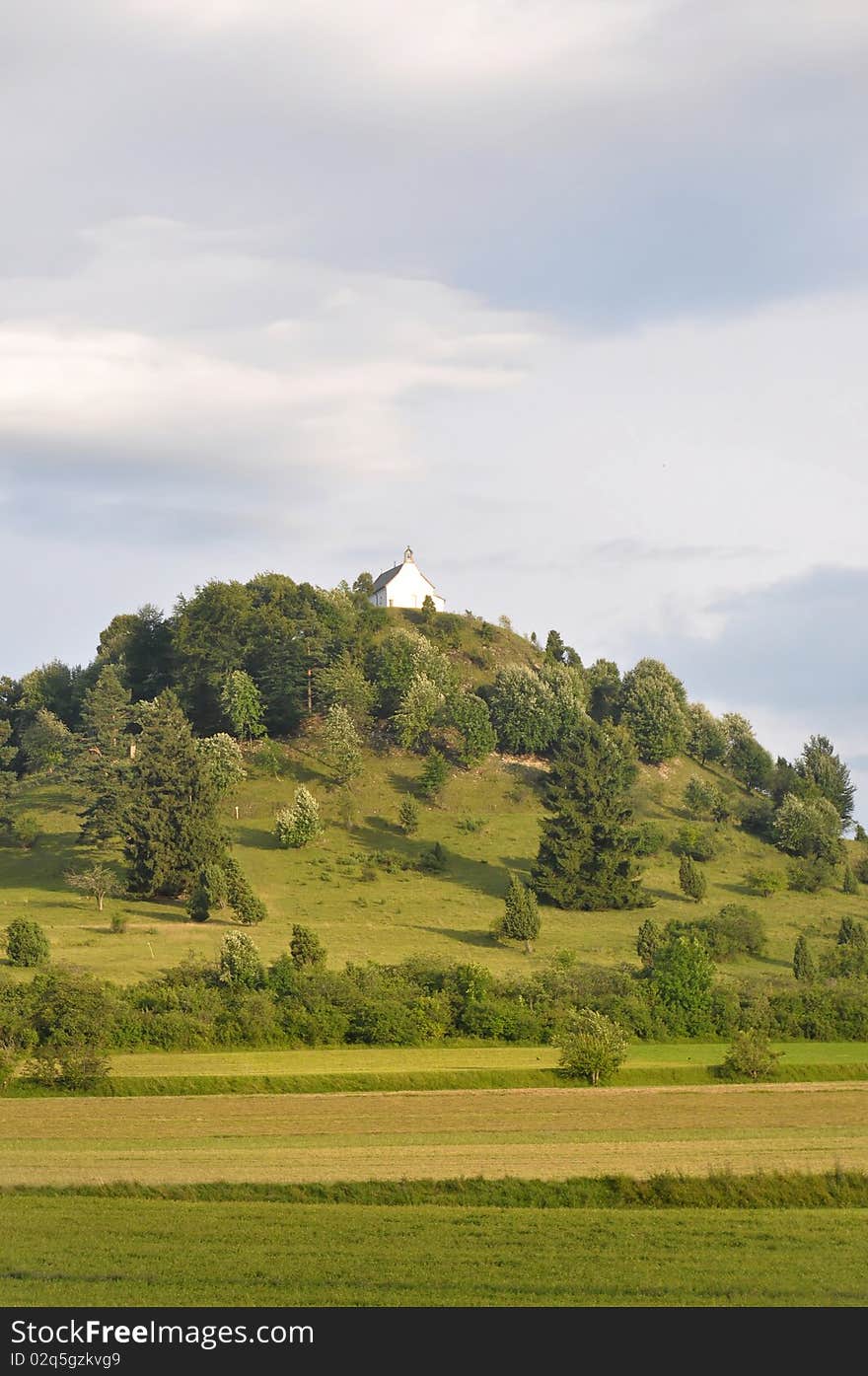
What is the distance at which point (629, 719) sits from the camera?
101m

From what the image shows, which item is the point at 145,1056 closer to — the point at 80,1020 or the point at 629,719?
the point at 80,1020

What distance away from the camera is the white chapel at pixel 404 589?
117m

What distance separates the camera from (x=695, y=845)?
8494cm

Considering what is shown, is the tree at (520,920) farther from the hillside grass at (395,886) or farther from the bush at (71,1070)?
the bush at (71,1070)

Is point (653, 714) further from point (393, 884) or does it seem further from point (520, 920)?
point (520, 920)

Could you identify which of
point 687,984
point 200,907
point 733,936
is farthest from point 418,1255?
point 200,907

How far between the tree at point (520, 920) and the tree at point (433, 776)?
23.6 meters

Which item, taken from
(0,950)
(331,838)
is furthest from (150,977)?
(331,838)

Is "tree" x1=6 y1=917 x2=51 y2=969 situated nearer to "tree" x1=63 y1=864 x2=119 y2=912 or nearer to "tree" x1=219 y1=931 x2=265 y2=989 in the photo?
"tree" x1=219 y1=931 x2=265 y2=989

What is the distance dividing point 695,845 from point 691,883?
31.1 ft

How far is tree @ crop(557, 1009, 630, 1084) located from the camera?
4109 cm

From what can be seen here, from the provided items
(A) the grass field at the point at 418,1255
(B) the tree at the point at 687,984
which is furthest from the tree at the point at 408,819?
(A) the grass field at the point at 418,1255

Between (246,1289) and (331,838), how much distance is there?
A: 64.1 m

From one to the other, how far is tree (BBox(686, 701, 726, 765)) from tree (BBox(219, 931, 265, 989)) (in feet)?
194
